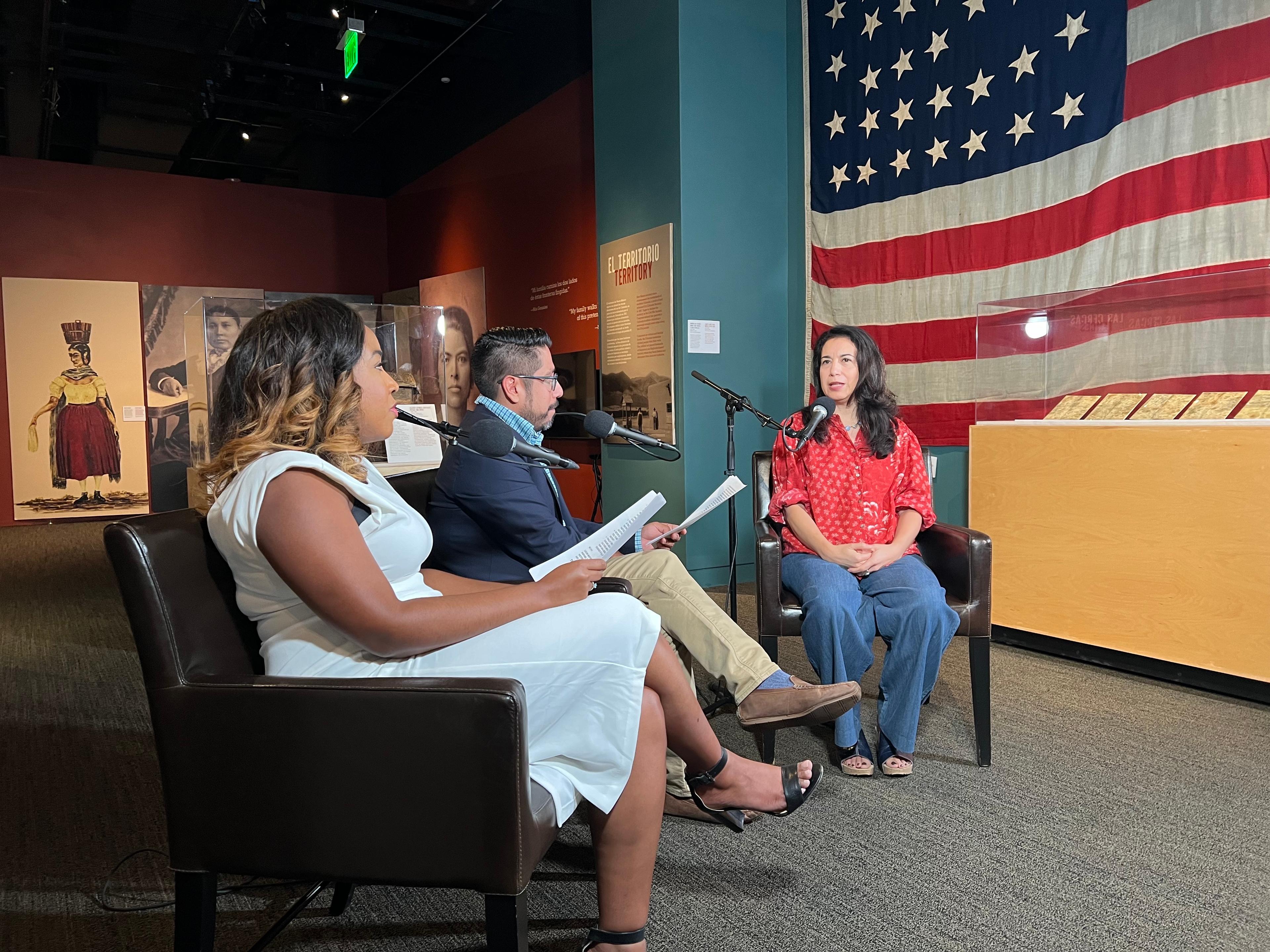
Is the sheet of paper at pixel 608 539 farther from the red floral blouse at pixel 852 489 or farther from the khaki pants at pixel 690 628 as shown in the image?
the red floral blouse at pixel 852 489

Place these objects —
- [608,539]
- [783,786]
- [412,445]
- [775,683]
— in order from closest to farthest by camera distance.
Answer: [608,539] < [783,786] < [775,683] < [412,445]

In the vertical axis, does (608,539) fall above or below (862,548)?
above

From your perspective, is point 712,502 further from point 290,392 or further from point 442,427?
point 290,392

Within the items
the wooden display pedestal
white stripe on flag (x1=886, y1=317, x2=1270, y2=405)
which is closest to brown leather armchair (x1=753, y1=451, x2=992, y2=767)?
the wooden display pedestal

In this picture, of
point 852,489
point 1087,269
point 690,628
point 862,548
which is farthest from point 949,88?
point 690,628

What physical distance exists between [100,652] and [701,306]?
11.6 feet

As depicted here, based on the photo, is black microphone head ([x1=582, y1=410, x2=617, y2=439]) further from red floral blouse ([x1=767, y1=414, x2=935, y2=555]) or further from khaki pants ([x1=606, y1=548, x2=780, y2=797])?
red floral blouse ([x1=767, y1=414, x2=935, y2=555])

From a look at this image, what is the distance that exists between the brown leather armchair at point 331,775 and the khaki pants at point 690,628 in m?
0.90

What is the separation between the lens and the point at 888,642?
2.55 m

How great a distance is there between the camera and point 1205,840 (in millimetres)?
2072

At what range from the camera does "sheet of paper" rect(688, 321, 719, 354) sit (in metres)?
5.18

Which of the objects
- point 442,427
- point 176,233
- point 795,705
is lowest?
point 795,705

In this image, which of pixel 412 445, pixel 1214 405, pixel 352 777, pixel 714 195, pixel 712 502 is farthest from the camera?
pixel 714 195

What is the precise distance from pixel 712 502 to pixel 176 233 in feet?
30.6
